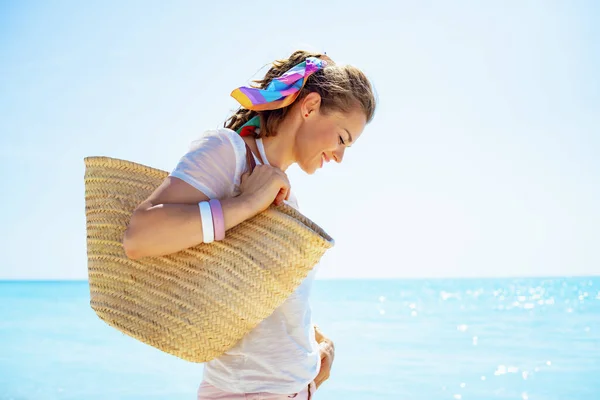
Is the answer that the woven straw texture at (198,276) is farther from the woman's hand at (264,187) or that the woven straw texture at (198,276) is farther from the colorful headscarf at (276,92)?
the colorful headscarf at (276,92)

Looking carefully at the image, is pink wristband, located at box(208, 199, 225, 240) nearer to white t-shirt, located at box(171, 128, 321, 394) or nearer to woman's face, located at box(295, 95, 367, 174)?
white t-shirt, located at box(171, 128, 321, 394)

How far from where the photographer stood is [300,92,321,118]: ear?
142 cm

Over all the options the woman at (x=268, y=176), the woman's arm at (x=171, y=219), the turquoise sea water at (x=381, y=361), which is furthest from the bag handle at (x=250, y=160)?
the turquoise sea water at (x=381, y=361)

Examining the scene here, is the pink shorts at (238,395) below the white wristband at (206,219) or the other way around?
below

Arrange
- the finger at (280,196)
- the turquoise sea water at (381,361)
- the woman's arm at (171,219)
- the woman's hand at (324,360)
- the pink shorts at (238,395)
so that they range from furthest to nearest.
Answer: the turquoise sea water at (381,361), the woman's hand at (324,360), the pink shorts at (238,395), the finger at (280,196), the woman's arm at (171,219)

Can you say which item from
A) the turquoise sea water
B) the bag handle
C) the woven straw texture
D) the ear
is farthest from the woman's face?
the turquoise sea water

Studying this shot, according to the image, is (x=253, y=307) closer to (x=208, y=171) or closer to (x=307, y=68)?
(x=208, y=171)

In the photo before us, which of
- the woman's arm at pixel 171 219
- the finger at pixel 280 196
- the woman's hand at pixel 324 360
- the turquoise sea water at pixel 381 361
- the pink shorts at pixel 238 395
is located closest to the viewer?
the woman's arm at pixel 171 219

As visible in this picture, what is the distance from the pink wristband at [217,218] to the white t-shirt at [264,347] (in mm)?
85

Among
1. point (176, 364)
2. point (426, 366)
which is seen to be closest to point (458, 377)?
point (426, 366)

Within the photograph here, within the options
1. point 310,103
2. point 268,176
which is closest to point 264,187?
point 268,176

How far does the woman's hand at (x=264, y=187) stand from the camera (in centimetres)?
119

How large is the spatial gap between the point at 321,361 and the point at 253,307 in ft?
1.53

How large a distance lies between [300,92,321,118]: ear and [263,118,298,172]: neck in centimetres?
4
